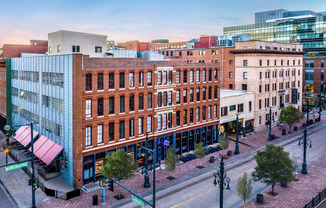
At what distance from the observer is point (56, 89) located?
34875 mm

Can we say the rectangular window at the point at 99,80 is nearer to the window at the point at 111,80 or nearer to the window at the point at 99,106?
the window at the point at 111,80

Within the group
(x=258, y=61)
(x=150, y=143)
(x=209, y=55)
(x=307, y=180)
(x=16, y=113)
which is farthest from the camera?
(x=209, y=55)

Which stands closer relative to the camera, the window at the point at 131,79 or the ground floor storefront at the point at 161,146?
the ground floor storefront at the point at 161,146

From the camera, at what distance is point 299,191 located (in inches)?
1246

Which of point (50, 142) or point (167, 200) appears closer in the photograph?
point (167, 200)

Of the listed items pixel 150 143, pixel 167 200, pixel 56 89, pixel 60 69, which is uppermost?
pixel 60 69

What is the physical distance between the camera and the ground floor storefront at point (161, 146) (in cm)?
3416

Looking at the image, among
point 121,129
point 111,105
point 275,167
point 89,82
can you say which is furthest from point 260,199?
point 89,82

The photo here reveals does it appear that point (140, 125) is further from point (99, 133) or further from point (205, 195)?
point (205, 195)

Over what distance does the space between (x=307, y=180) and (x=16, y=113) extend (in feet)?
154

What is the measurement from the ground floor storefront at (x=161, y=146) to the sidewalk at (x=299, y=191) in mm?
13941

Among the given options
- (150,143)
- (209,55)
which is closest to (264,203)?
(150,143)

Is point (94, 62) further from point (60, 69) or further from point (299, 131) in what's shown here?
point (299, 131)

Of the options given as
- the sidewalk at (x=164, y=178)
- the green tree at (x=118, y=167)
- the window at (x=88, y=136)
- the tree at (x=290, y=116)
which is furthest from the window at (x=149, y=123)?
the tree at (x=290, y=116)
